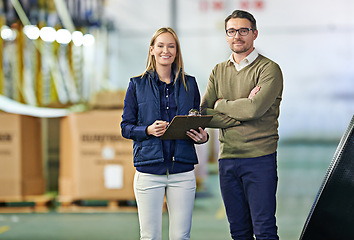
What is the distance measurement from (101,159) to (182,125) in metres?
3.58

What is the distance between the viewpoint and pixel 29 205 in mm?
5969

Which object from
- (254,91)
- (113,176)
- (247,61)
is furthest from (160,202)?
(113,176)

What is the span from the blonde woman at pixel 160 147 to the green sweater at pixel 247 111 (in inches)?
6.7

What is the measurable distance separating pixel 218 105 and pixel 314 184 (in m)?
5.75

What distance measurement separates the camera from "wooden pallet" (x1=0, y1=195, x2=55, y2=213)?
228 inches

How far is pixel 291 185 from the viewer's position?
309 inches

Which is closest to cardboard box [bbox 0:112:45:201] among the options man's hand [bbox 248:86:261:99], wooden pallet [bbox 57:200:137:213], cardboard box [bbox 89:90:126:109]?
wooden pallet [bbox 57:200:137:213]

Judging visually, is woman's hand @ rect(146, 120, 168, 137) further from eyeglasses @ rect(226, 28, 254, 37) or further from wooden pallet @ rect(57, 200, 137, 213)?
wooden pallet @ rect(57, 200, 137, 213)

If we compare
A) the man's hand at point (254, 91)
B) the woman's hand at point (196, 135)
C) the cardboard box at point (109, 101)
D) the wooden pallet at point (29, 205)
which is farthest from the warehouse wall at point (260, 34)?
the woman's hand at point (196, 135)

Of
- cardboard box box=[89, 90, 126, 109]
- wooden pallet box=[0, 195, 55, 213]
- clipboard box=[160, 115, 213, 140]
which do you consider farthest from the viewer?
cardboard box box=[89, 90, 126, 109]

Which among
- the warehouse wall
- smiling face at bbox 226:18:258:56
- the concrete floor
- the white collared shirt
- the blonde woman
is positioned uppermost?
the warehouse wall

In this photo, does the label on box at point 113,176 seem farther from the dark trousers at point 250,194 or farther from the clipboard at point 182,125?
the clipboard at point 182,125

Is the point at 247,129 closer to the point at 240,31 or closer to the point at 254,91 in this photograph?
the point at 254,91

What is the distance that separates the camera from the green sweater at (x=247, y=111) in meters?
2.42
